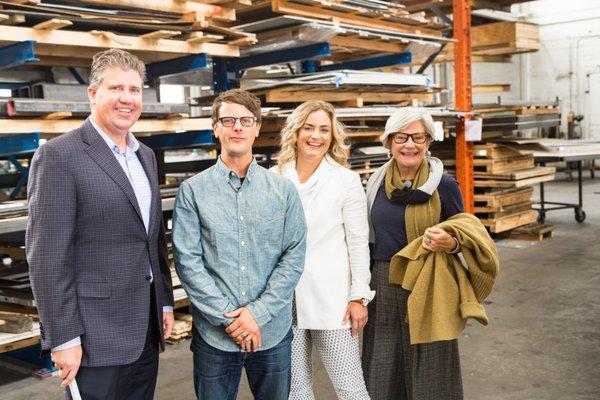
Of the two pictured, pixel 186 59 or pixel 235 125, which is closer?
pixel 235 125

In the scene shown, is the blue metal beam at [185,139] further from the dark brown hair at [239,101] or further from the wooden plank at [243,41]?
the dark brown hair at [239,101]

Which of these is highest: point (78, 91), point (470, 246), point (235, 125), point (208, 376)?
point (78, 91)

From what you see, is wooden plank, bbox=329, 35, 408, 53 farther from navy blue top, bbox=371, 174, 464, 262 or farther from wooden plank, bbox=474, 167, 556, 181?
navy blue top, bbox=371, 174, 464, 262

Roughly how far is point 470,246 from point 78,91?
296cm

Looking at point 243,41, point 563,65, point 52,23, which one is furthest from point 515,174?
Result: point 563,65

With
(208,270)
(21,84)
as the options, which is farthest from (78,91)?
(208,270)

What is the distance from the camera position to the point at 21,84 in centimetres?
564

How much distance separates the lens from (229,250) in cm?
247

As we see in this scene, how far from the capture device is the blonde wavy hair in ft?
9.61

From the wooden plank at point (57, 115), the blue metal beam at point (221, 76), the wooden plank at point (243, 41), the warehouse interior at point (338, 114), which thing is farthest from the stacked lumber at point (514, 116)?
the wooden plank at point (57, 115)

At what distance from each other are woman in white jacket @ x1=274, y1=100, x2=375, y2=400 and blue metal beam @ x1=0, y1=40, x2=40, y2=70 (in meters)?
1.92

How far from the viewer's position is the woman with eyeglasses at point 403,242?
→ 2949mm

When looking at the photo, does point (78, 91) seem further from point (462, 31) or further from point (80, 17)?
point (462, 31)

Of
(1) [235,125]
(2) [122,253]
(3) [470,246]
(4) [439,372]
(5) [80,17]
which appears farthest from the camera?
(5) [80,17]
